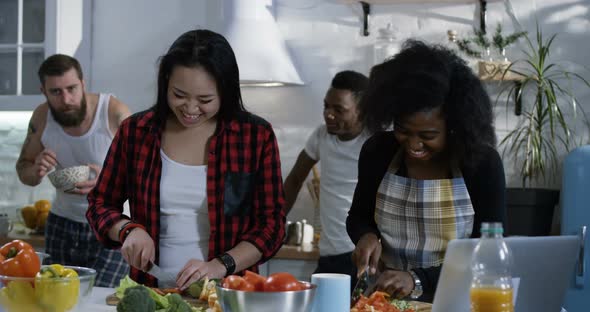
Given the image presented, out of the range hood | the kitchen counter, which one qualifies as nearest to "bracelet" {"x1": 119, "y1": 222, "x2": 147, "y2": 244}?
the kitchen counter

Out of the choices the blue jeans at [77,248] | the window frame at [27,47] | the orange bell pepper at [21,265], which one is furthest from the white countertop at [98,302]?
the window frame at [27,47]

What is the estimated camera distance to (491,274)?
1566mm

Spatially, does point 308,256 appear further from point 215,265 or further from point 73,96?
point 215,265

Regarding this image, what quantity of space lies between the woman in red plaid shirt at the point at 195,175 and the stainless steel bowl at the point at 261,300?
66 centimetres

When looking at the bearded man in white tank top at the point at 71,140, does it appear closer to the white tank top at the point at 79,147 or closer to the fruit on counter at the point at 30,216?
the white tank top at the point at 79,147

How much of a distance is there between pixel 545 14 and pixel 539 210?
912mm

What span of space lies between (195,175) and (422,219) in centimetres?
61

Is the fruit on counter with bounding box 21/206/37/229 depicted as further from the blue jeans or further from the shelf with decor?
the shelf with decor

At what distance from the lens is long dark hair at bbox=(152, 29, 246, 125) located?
2.31 meters

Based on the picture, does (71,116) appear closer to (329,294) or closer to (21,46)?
(21,46)

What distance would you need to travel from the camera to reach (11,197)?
509 centimetres

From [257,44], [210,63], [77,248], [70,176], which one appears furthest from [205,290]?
[257,44]

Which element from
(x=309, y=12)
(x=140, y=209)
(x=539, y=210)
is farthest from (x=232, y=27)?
(x=140, y=209)

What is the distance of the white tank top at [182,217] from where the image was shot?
2.34m
